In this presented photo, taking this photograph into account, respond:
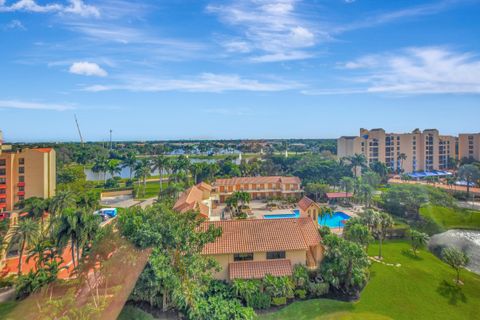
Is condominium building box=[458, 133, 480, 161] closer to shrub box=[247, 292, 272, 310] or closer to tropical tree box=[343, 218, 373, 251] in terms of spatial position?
tropical tree box=[343, 218, 373, 251]

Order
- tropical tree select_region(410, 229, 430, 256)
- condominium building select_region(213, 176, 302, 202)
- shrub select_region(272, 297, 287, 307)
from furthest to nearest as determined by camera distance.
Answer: condominium building select_region(213, 176, 302, 202)
tropical tree select_region(410, 229, 430, 256)
shrub select_region(272, 297, 287, 307)

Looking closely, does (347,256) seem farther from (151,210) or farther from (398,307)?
(151,210)

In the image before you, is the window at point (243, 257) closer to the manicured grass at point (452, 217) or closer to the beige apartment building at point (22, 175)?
the manicured grass at point (452, 217)

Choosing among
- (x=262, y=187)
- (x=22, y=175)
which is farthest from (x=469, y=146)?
(x=22, y=175)

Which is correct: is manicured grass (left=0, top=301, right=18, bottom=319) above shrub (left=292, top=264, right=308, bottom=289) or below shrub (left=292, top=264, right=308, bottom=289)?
below

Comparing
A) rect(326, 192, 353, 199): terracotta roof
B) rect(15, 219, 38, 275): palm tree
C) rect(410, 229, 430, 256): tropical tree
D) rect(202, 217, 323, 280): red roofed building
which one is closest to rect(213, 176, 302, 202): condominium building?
rect(326, 192, 353, 199): terracotta roof

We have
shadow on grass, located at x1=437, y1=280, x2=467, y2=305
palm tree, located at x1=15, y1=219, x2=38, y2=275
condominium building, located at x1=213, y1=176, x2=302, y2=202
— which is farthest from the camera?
condominium building, located at x1=213, y1=176, x2=302, y2=202

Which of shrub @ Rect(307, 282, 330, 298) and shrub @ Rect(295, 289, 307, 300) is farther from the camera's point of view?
shrub @ Rect(307, 282, 330, 298)
